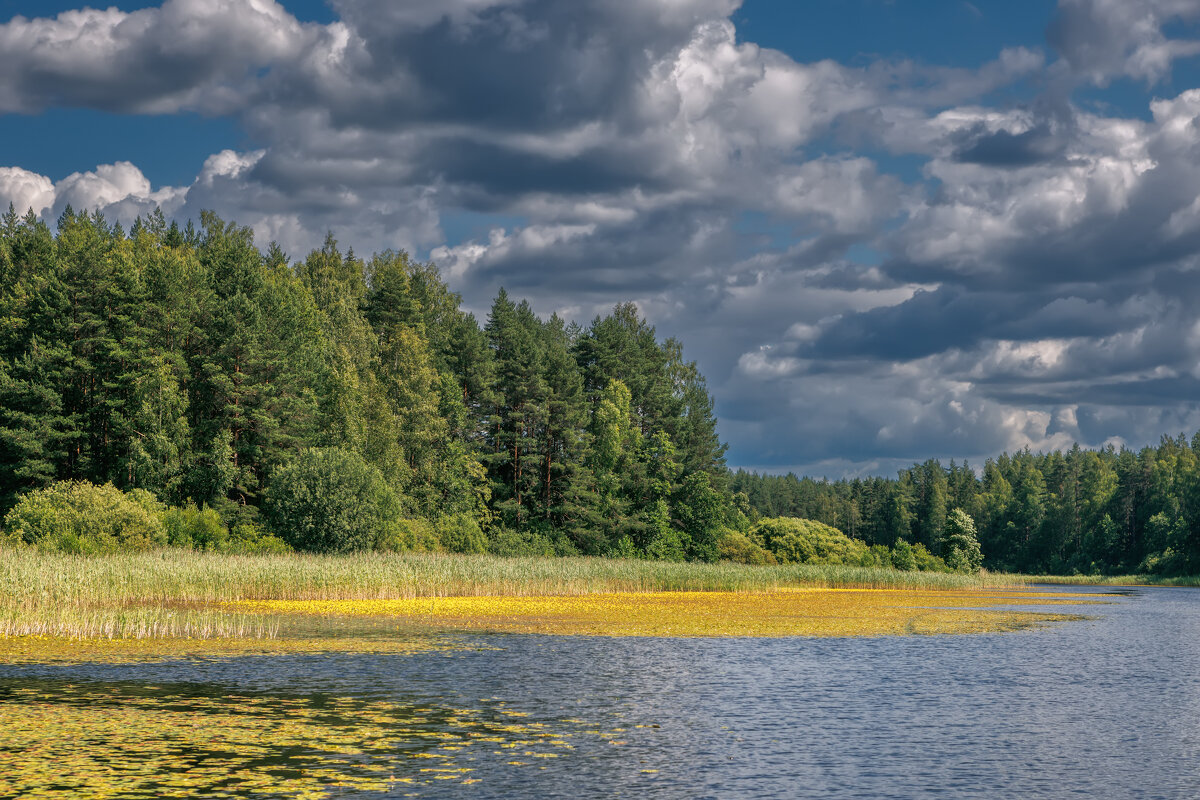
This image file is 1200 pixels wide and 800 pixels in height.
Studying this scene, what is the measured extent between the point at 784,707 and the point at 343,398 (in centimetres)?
6831

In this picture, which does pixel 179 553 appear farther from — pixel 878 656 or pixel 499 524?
pixel 499 524

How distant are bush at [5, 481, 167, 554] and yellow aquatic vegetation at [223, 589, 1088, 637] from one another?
36.8 ft

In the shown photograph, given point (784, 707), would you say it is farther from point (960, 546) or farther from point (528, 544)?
point (960, 546)

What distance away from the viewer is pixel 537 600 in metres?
59.6

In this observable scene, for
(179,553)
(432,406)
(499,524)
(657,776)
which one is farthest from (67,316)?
(657,776)

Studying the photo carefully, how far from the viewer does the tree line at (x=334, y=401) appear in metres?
79.8

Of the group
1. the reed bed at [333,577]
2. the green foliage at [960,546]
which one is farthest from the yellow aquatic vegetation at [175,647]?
the green foliage at [960,546]

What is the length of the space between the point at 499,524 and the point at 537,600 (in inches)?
1675

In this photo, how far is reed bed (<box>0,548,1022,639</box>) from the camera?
119 feet

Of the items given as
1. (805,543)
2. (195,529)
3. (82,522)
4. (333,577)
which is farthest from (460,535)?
(805,543)

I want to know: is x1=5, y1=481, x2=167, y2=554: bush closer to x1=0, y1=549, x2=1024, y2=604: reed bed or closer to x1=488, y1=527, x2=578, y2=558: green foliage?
x1=0, y1=549, x2=1024, y2=604: reed bed

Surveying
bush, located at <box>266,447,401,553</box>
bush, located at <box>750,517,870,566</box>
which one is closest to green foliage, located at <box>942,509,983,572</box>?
bush, located at <box>750,517,870,566</box>

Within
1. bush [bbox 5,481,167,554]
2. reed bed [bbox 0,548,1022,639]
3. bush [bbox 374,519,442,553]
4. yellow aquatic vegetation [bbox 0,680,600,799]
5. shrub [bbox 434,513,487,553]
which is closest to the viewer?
yellow aquatic vegetation [bbox 0,680,600,799]

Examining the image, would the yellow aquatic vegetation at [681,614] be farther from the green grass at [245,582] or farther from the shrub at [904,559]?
the shrub at [904,559]
